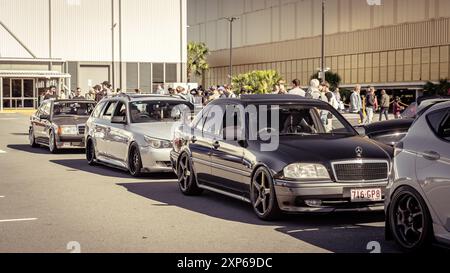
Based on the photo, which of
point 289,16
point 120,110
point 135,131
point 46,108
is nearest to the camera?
point 135,131

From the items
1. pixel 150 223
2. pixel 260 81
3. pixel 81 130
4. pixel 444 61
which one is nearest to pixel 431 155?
pixel 150 223

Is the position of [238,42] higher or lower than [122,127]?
higher

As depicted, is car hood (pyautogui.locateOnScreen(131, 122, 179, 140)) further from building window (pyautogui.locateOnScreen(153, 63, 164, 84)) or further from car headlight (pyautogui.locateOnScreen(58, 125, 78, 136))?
building window (pyautogui.locateOnScreen(153, 63, 164, 84))

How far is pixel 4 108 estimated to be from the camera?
65312mm

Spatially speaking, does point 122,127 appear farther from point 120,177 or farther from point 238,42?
point 238,42

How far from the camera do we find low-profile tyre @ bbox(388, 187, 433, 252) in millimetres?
7309

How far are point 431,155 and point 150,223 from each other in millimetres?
3602

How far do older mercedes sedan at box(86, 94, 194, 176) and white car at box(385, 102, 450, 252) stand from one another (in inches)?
276

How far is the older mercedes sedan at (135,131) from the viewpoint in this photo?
14.5 m

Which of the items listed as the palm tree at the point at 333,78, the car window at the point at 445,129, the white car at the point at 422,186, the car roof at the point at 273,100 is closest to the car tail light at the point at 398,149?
the white car at the point at 422,186

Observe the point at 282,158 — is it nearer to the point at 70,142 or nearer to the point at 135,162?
the point at 135,162

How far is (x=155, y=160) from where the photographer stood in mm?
14406
